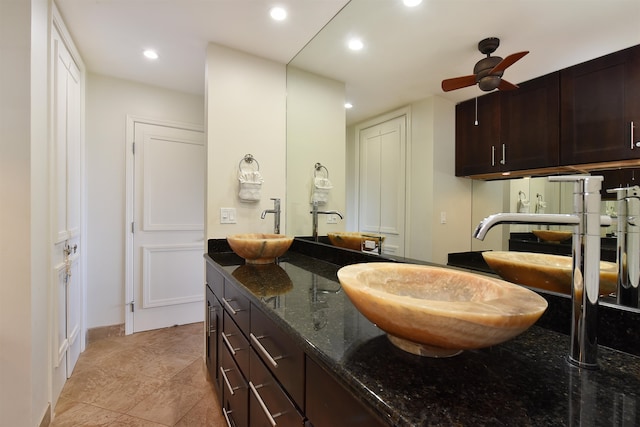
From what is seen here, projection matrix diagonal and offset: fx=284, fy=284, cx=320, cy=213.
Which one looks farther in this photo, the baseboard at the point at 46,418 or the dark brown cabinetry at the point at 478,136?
the baseboard at the point at 46,418

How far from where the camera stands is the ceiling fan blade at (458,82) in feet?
3.28

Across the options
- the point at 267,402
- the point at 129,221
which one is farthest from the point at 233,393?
the point at 129,221

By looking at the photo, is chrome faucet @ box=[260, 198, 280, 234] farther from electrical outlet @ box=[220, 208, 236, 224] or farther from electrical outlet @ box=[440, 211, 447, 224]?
electrical outlet @ box=[440, 211, 447, 224]

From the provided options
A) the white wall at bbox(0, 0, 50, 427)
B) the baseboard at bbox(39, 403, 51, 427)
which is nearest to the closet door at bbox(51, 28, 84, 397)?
the baseboard at bbox(39, 403, 51, 427)

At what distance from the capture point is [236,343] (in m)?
1.25

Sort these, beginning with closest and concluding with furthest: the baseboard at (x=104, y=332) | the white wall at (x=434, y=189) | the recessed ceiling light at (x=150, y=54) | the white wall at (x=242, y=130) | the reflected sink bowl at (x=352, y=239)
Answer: the white wall at (x=434, y=189), the reflected sink bowl at (x=352, y=239), the white wall at (x=242, y=130), the recessed ceiling light at (x=150, y=54), the baseboard at (x=104, y=332)

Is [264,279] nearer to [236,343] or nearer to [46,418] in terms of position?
[236,343]

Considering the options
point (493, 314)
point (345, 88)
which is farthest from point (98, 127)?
point (493, 314)

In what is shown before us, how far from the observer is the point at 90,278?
2520mm

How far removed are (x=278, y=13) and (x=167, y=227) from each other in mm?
2156

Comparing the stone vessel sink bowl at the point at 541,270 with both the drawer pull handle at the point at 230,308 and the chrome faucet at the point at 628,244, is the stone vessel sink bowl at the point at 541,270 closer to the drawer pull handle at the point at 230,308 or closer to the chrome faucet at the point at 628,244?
the chrome faucet at the point at 628,244

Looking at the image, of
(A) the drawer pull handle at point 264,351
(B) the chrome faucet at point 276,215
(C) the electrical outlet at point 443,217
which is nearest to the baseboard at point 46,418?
(A) the drawer pull handle at point 264,351

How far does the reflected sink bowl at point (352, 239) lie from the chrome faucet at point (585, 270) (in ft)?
2.84

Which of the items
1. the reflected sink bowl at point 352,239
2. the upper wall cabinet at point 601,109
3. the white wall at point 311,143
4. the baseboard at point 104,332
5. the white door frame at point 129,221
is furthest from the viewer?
the white door frame at point 129,221
